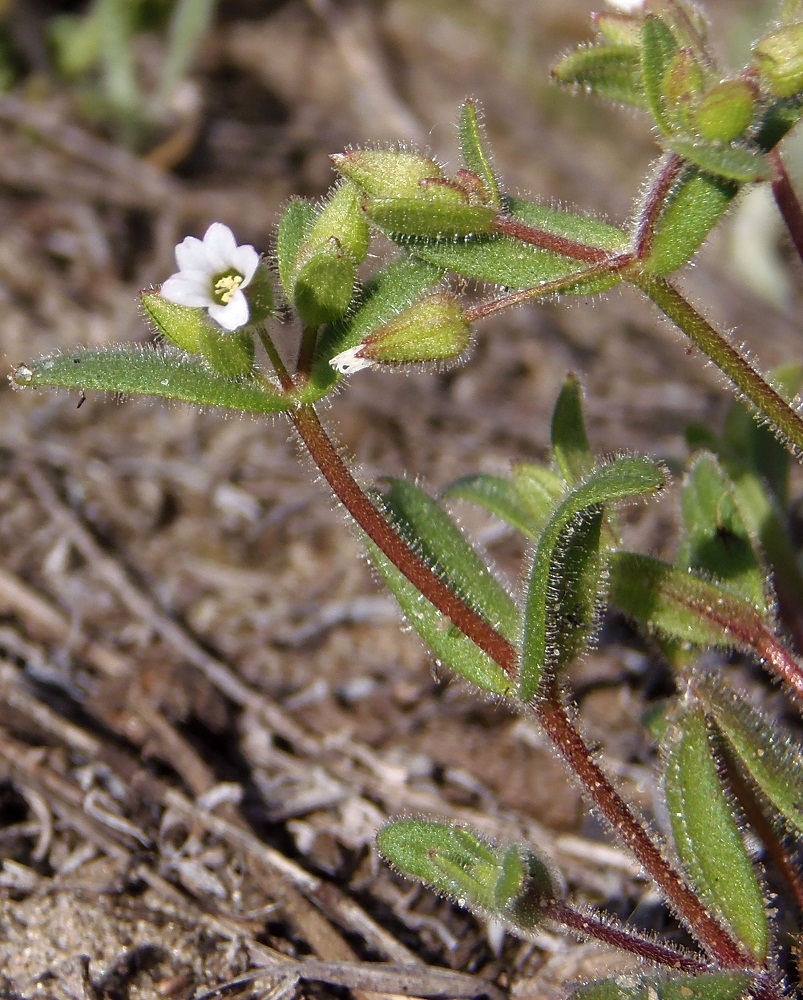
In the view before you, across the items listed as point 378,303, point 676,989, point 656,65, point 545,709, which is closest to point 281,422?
point 378,303

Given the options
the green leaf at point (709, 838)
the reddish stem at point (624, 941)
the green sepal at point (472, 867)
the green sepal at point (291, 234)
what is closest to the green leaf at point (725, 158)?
the green sepal at point (291, 234)

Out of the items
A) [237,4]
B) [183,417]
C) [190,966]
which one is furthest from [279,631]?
[237,4]

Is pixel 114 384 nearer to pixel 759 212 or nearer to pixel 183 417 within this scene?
pixel 183 417

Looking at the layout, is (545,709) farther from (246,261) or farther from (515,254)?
(246,261)

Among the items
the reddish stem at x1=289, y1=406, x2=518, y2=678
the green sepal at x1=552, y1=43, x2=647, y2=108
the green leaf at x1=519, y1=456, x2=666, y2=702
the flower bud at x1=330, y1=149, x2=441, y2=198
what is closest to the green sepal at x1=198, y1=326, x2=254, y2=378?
the reddish stem at x1=289, y1=406, x2=518, y2=678

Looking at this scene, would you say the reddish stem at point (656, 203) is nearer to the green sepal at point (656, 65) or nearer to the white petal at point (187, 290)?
the green sepal at point (656, 65)

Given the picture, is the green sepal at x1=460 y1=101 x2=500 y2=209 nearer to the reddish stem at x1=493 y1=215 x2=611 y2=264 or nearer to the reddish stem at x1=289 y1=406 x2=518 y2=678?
the reddish stem at x1=493 y1=215 x2=611 y2=264
